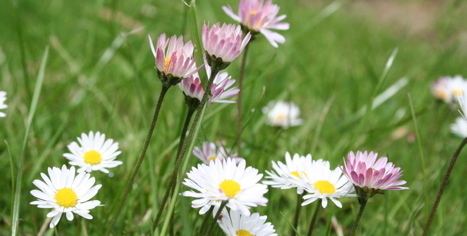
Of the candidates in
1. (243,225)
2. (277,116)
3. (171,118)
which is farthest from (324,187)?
(171,118)

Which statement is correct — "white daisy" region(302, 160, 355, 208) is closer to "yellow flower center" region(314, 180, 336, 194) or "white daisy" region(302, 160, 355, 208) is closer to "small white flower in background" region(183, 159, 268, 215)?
"yellow flower center" region(314, 180, 336, 194)

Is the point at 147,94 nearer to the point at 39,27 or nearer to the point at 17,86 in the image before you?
the point at 17,86

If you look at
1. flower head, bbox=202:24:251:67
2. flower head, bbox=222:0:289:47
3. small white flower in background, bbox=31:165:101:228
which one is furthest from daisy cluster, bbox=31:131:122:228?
flower head, bbox=222:0:289:47

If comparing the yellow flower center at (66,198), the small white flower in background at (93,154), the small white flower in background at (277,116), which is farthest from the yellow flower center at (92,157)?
the small white flower in background at (277,116)

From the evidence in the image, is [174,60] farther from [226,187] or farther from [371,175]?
[371,175]

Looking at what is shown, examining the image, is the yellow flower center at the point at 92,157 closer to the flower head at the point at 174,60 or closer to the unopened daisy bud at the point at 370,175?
the flower head at the point at 174,60
